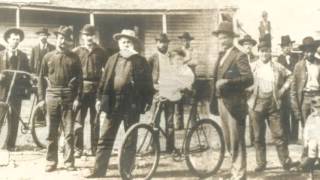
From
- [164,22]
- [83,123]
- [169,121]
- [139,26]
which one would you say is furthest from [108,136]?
[164,22]

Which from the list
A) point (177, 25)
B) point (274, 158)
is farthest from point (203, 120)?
point (177, 25)

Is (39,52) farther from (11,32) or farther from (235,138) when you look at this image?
(235,138)

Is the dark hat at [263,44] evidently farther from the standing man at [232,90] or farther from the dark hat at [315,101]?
the dark hat at [315,101]

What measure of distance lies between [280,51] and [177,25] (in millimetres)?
1019

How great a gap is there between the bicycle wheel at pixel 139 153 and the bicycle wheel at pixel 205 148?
283 millimetres

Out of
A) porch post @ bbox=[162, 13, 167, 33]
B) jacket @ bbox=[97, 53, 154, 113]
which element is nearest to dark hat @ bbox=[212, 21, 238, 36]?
jacket @ bbox=[97, 53, 154, 113]

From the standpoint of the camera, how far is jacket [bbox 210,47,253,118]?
14.0 feet

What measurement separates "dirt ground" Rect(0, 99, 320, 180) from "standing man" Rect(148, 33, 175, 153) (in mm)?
173

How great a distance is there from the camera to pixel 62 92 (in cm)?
437

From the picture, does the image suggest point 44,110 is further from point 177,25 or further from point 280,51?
point 280,51

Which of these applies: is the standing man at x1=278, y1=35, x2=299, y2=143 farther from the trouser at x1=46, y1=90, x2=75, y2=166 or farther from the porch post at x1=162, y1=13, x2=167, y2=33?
the trouser at x1=46, y1=90, x2=75, y2=166

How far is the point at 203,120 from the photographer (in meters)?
4.46

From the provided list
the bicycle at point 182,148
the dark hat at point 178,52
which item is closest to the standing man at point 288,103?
the bicycle at point 182,148

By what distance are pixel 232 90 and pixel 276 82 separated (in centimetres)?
50
